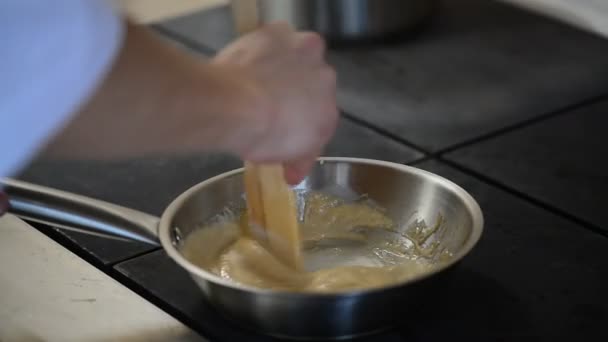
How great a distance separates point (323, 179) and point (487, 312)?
0.20 metres

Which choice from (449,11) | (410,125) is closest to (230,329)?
(410,125)

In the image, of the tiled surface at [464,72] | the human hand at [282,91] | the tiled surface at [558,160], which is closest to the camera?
the human hand at [282,91]

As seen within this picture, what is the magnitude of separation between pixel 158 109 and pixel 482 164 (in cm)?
49

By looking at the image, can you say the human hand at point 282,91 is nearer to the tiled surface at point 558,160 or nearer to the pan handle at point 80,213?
the pan handle at point 80,213

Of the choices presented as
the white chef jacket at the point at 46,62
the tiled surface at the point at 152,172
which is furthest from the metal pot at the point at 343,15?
the white chef jacket at the point at 46,62

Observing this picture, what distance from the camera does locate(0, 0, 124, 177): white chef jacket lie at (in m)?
0.51

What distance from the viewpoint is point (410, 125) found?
3.58 feet

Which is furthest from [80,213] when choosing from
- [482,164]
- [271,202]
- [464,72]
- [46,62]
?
[464,72]

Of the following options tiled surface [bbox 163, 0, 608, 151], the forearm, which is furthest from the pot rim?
tiled surface [bbox 163, 0, 608, 151]

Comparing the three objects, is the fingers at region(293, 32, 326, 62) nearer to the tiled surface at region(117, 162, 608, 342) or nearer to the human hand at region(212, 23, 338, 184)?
the human hand at region(212, 23, 338, 184)

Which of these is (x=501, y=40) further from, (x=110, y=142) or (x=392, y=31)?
(x=110, y=142)

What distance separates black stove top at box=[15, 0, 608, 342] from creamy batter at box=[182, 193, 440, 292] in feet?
0.11

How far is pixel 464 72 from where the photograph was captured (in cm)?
123

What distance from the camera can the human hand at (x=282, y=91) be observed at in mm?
627
